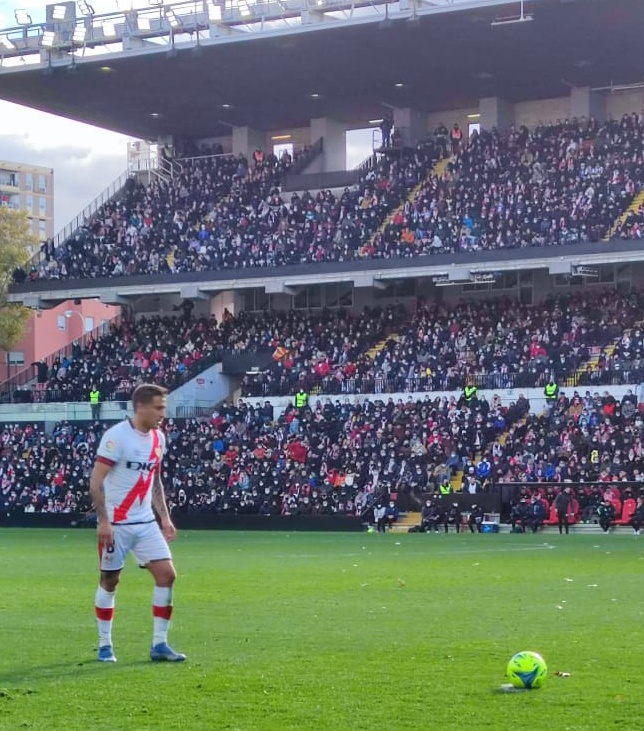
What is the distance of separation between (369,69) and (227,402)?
1463 centimetres

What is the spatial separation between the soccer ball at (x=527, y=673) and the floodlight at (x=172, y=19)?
158 feet

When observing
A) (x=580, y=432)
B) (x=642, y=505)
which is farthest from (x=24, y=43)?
(x=642, y=505)

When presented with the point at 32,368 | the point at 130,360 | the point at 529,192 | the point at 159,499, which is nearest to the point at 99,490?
the point at 159,499

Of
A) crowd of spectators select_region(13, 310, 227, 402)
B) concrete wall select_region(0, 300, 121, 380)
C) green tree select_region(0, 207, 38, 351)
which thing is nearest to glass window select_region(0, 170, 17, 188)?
concrete wall select_region(0, 300, 121, 380)

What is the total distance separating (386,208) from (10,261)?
24536mm

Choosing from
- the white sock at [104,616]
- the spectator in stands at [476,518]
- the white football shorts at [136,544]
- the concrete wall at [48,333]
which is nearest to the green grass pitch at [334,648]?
the white sock at [104,616]

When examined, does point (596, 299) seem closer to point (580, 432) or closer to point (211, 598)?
point (580, 432)

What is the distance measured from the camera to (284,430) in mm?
49406

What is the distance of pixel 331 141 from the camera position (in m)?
63.8

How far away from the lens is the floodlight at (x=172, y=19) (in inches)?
2158

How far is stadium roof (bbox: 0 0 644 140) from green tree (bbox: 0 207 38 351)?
9378mm

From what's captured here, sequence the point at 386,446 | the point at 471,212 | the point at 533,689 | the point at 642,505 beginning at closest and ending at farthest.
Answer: the point at 533,689 → the point at 642,505 → the point at 386,446 → the point at 471,212

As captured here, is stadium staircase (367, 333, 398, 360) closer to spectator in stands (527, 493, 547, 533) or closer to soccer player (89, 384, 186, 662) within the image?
spectator in stands (527, 493, 547, 533)

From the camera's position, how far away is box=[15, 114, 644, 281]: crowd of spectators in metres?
51.7
